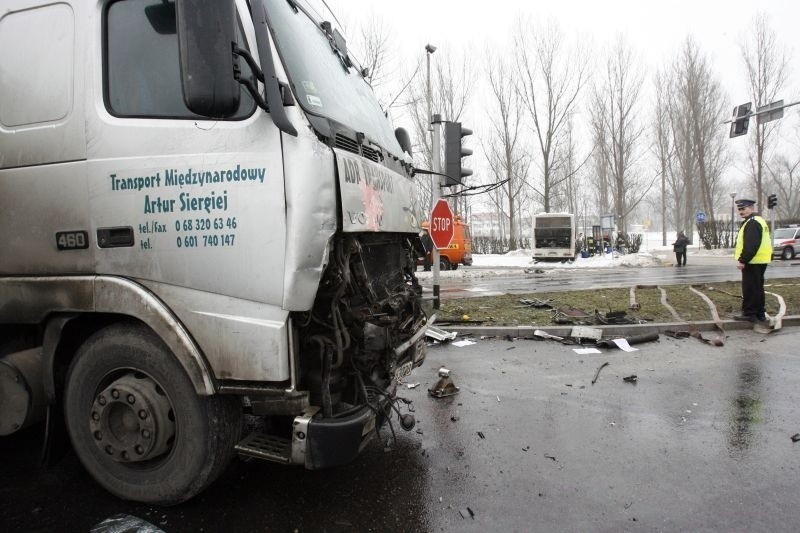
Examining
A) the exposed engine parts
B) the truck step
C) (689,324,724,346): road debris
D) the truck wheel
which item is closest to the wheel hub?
the truck wheel

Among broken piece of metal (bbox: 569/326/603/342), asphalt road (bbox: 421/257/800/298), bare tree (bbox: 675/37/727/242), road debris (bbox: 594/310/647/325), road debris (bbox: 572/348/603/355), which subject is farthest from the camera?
bare tree (bbox: 675/37/727/242)

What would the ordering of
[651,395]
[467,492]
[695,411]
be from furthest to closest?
1. [651,395]
2. [695,411]
3. [467,492]

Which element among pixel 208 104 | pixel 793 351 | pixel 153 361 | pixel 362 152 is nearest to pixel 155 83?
pixel 208 104

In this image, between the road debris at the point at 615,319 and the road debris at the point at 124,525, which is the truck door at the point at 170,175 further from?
the road debris at the point at 615,319

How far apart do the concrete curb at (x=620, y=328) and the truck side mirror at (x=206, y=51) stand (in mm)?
5791

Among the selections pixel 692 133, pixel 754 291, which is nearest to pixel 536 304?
pixel 754 291

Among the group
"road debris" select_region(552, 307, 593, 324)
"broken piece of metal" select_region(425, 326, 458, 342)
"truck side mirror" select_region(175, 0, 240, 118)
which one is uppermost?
"truck side mirror" select_region(175, 0, 240, 118)

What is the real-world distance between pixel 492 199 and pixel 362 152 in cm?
4232

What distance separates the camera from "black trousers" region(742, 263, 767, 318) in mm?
7535

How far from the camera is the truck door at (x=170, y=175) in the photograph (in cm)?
248

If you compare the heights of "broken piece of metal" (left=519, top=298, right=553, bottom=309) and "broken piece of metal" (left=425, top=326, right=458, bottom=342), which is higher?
"broken piece of metal" (left=519, top=298, right=553, bottom=309)

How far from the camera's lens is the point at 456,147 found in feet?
24.9

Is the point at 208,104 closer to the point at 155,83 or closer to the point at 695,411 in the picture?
the point at 155,83

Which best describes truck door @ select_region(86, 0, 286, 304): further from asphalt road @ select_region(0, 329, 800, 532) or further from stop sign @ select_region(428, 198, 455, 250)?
stop sign @ select_region(428, 198, 455, 250)
